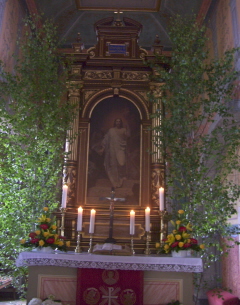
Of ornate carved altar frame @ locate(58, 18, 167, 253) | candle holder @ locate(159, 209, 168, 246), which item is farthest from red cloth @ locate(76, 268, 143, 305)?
ornate carved altar frame @ locate(58, 18, 167, 253)

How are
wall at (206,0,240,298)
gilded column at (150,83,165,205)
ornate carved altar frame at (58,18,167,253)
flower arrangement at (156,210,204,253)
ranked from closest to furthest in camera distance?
→ flower arrangement at (156,210,204,253)
ornate carved altar frame at (58,18,167,253)
gilded column at (150,83,165,205)
wall at (206,0,240,298)

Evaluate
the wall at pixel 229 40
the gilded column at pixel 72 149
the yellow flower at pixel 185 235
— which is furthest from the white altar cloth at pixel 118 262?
the wall at pixel 229 40

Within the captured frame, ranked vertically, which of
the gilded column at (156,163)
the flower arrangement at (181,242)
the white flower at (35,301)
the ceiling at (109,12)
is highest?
the ceiling at (109,12)

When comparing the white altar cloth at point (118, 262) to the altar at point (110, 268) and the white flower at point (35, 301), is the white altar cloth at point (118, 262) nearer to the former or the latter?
the altar at point (110, 268)

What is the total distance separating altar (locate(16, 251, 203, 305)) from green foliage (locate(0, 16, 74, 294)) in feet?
3.48

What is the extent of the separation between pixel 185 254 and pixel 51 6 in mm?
8121

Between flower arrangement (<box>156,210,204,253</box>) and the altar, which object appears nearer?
the altar

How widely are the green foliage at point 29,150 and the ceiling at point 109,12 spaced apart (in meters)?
3.55

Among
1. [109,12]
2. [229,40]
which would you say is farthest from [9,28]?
[229,40]

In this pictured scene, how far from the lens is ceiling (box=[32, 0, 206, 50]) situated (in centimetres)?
1039

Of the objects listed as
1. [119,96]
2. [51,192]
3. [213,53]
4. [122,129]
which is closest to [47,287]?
[51,192]

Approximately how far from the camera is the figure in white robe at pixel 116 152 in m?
7.18

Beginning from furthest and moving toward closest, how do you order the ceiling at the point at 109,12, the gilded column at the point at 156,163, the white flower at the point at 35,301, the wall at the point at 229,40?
1. the ceiling at the point at 109,12
2. the wall at the point at 229,40
3. the gilded column at the point at 156,163
4. the white flower at the point at 35,301

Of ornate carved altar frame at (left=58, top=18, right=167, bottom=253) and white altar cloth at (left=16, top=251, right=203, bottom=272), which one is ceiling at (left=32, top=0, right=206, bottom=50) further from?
white altar cloth at (left=16, top=251, right=203, bottom=272)
